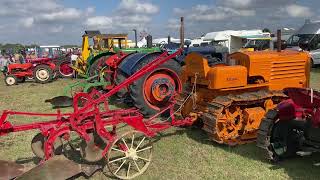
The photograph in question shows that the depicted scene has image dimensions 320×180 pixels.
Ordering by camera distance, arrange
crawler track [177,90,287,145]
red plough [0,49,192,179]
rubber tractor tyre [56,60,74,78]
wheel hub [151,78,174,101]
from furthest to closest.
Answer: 1. rubber tractor tyre [56,60,74,78]
2. wheel hub [151,78,174,101]
3. crawler track [177,90,287,145]
4. red plough [0,49,192,179]

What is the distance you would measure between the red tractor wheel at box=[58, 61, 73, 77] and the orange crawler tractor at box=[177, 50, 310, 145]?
13723mm

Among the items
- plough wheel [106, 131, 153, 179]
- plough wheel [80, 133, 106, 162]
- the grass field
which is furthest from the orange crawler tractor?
plough wheel [80, 133, 106, 162]

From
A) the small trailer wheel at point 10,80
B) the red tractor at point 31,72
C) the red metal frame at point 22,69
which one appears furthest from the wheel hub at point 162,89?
the small trailer wheel at point 10,80

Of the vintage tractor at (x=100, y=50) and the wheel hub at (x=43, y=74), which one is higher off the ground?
the vintage tractor at (x=100, y=50)

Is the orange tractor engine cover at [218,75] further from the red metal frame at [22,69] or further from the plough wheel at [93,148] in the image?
the red metal frame at [22,69]

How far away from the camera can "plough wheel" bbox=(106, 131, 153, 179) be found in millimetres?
5258

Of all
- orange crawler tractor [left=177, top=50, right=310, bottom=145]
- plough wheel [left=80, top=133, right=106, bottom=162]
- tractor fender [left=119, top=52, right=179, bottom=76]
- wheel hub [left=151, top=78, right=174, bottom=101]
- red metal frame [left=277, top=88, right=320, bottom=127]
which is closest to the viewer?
red metal frame [left=277, top=88, right=320, bottom=127]

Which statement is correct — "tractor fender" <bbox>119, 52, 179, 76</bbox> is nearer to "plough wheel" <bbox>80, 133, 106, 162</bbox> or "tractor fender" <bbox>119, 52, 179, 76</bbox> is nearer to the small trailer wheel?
"plough wheel" <bbox>80, 133, 106, 162</bbox>

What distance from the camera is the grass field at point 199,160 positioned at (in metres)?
5.32

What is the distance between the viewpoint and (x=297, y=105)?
525cm

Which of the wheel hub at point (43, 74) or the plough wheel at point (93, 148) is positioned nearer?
the plough wheel at point (93, 148)

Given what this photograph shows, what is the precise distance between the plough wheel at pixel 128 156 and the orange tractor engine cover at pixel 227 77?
1579 millimetres

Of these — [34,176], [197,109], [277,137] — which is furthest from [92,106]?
[277,137]

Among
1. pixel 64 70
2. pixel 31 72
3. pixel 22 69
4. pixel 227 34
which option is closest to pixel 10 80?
pixel 22 69
